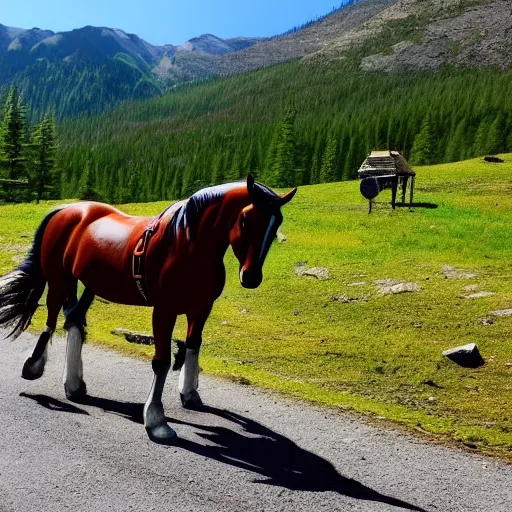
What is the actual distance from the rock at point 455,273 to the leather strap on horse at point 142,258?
1394cm

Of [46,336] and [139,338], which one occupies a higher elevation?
[46,336]

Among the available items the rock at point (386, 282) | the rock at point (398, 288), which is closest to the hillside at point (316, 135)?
the rock at point (386, 282)

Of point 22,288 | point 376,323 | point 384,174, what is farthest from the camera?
point 384,174

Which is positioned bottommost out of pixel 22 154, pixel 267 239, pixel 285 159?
pixel 267 239

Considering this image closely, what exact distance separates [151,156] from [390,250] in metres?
111

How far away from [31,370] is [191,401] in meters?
2.83

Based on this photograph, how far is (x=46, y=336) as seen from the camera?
8.11m

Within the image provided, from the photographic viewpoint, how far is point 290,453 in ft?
20.6

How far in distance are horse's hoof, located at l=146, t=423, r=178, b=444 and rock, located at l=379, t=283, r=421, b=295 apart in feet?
36.8

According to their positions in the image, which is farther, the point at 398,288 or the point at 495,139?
the point at 495,139

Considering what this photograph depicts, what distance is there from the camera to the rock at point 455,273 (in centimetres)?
1780

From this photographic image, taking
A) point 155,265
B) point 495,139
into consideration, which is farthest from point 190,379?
point 495,139

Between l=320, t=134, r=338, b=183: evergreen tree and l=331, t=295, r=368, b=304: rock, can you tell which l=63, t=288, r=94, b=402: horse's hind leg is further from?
l=320, t=134, r=338, b=183: evergreen tree

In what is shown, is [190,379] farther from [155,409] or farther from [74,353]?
[74,353]
